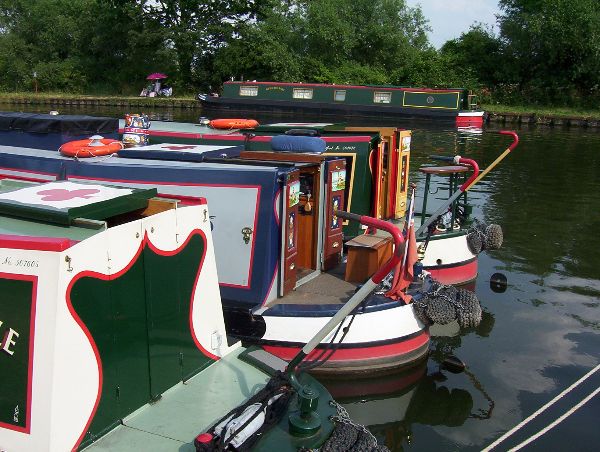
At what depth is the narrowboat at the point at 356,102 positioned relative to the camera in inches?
1394

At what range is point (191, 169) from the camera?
778 cm

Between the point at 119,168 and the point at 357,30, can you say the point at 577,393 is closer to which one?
the point at 119,168

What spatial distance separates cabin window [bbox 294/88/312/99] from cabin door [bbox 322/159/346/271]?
29944mm

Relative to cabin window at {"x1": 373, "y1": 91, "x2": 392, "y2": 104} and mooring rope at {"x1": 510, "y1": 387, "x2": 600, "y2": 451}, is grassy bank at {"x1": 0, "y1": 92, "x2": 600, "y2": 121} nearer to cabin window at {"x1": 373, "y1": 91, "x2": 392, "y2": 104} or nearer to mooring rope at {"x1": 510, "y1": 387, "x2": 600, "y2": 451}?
cabin window at {"x1": 373, "y1": 91, "x2": 392, "y2": 104}

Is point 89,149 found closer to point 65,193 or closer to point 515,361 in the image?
point 65,193

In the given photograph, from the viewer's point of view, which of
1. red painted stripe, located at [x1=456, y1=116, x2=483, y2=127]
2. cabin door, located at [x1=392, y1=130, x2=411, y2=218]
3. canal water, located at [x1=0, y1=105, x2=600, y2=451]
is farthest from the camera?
red painted stripe, located at [x1=456, y1=116, x2=483, y2=127]

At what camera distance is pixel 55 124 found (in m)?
10.0

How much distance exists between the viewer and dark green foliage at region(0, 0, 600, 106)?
44.5 meters

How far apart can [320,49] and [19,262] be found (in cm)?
4796

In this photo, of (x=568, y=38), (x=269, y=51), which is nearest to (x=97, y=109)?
(x=269, y=51)

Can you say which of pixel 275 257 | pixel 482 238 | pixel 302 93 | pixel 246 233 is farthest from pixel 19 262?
pixel 302 93

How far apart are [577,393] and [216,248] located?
4.61 meters

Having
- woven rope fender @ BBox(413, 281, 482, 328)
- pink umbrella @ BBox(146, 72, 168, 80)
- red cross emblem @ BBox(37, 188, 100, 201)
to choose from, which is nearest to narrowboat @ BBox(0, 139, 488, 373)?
woven rope fender @ BBox(413, 281, 482, 328)

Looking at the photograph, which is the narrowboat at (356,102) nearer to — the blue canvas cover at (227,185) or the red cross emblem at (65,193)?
the blue canvas cover at (227,185)
